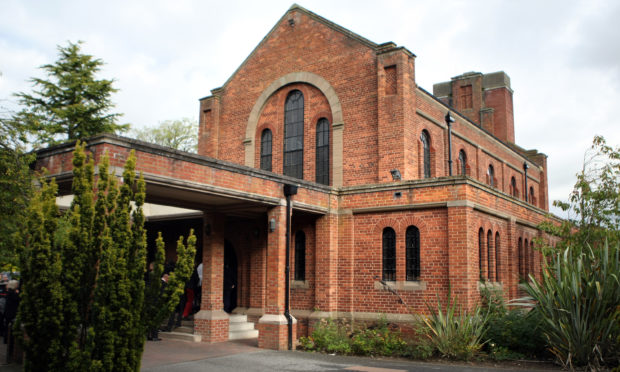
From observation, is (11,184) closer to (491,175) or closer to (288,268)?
(288,268)

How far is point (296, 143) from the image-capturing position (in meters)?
19.6

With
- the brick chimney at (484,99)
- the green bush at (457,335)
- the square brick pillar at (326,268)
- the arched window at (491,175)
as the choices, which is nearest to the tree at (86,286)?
the green bush at (457,335)

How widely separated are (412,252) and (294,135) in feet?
24.6

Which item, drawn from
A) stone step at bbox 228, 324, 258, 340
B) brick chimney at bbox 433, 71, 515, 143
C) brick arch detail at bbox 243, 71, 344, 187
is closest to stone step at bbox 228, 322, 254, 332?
stone step at bbox 228, 324, 258, 340

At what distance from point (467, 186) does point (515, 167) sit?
1839 centimetres

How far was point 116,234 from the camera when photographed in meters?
5.61

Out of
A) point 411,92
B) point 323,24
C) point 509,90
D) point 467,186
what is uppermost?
point 509,90

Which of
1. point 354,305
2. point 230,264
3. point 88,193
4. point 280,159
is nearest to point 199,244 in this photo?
point 230,264

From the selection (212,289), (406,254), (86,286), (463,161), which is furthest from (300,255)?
(463,161)

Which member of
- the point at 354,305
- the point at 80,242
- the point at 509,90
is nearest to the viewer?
the point at 80,242

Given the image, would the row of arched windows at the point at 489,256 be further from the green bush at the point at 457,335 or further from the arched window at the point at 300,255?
the arched window at the point at 300,255

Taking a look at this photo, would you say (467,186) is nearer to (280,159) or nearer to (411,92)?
(411,92)

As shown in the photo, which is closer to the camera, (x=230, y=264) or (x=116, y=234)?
(x=116, y=234)

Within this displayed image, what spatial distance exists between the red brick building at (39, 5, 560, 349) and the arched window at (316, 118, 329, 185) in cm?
5
